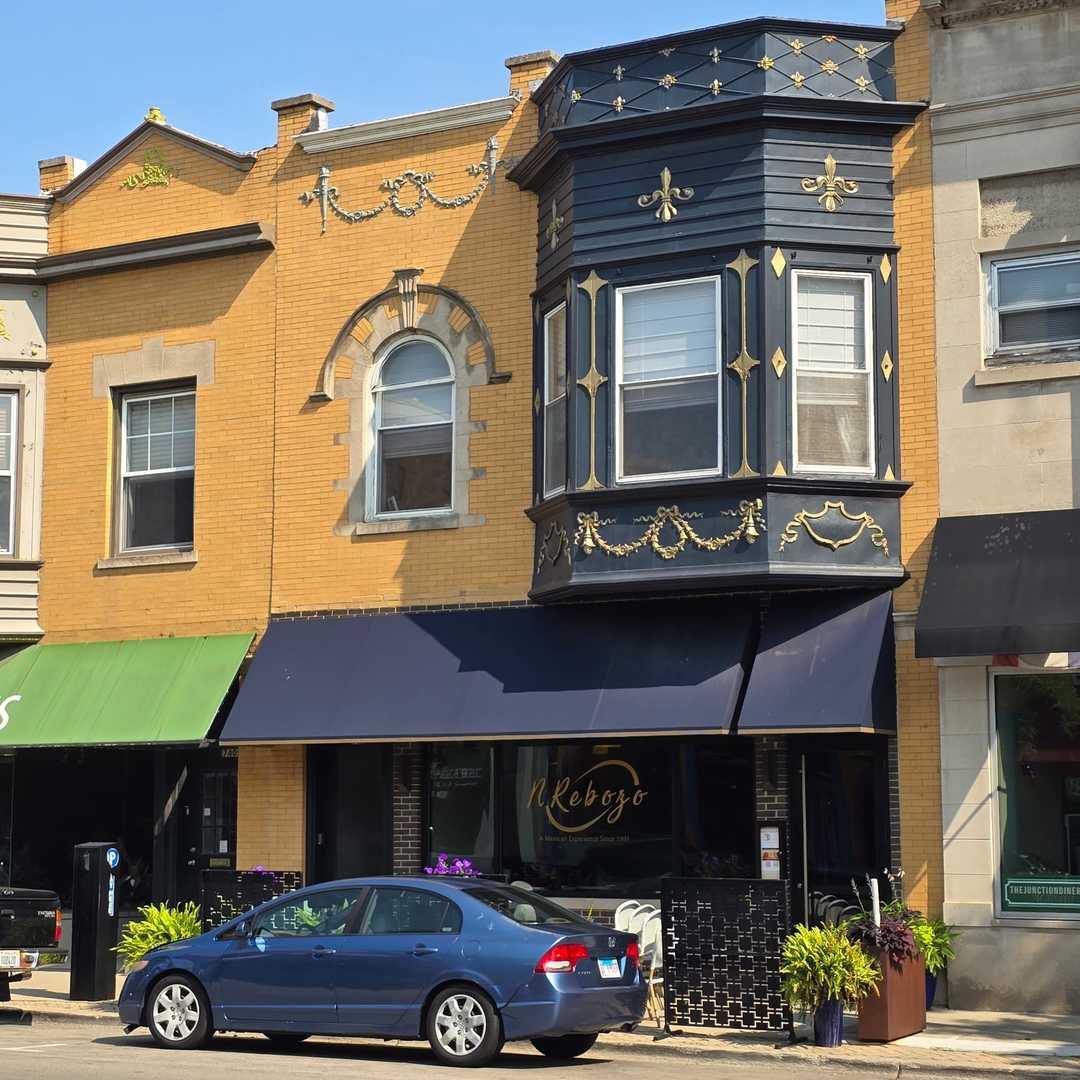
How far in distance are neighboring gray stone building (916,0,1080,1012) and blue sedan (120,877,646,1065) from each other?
13.4 ft

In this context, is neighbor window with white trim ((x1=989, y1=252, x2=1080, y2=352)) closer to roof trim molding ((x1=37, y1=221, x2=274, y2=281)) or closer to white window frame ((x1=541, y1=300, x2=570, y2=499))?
white window frame ((x1=541, y1=300, x2=570, y2=499))

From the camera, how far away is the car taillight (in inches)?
497

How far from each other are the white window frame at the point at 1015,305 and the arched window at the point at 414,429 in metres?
5.80

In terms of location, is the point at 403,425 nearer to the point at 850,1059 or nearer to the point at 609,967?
the point at 609,967

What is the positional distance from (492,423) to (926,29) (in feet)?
19.3

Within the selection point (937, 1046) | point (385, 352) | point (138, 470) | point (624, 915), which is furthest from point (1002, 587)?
point (138, 470)

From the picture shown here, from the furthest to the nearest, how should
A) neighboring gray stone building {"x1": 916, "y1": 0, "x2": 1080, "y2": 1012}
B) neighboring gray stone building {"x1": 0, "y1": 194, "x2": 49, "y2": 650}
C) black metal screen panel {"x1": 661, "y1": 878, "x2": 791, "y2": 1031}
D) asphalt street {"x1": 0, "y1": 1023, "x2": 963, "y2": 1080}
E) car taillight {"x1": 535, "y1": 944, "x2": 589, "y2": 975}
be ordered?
neighboring gray stone building {"x1": 0, "y1": 194, "x2": 49, "y2": 650}
neighboring gray stone building {"x1": 916, "y1": 0, "x2": 1080, "y2": 1012}
black metal screen panel {"x1": 661, "y1": 878, "x2": 791, "y2": 1031}
car taillight {"x1": 535, "y1": 944, "x2": 589, "y2": 975}
asphalt street {"x1": 0, "y1": 1023, "x2": 963, "y2": 1080}

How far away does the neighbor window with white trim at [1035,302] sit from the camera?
16438 mm

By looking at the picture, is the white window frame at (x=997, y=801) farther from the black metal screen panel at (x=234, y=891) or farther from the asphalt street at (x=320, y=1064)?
the black metal screen panel at (x=234, y=891)

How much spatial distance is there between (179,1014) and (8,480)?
30.1ft

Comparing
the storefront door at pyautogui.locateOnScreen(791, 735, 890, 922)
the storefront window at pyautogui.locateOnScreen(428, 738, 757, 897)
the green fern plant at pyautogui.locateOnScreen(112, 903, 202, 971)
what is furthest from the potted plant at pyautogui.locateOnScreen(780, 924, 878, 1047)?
the green fern plant at pyautogui.locateOnScreen(112, 903, 202, 971)

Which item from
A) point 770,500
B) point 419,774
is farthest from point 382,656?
point 770,500

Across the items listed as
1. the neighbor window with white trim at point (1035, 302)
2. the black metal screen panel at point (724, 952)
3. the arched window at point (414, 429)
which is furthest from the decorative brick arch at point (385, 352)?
the black metal screen panel at point (724, 952)

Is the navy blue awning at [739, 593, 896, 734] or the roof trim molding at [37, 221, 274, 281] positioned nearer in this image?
the navy blue awning at [739, 593, 896, 734]
